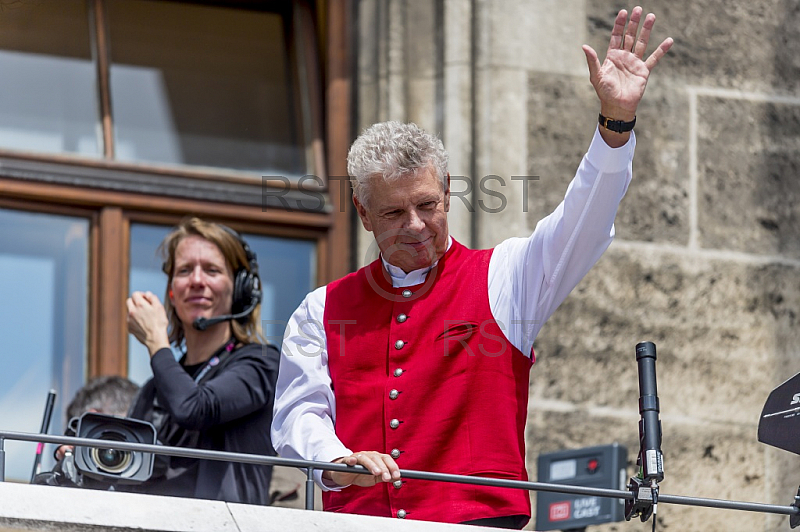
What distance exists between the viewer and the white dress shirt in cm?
420

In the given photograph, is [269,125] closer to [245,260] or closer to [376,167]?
[245,260]

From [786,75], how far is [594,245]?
318 centimetres

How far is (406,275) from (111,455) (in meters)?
1.11

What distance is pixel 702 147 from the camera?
6.91m

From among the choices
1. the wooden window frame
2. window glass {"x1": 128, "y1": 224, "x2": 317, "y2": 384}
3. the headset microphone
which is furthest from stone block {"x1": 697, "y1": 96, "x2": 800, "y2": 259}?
the headset microphone

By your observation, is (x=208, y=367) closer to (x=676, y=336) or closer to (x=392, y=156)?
(x=392, y=156)

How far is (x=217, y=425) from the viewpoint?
5.02 m

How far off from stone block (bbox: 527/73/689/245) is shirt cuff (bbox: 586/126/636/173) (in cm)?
244

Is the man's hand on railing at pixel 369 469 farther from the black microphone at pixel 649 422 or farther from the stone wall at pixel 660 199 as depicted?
the stone wall at pixel 660 199

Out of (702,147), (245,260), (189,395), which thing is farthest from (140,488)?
(702,147)

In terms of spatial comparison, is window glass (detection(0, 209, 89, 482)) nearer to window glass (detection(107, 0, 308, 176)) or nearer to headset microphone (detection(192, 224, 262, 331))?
window glass (detection(107, 0, 308, 176))

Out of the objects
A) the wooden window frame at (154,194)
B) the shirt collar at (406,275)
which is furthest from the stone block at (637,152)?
the shirt collar at (406,275)

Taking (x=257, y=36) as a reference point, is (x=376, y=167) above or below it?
below

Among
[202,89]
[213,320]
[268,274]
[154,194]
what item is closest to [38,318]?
[154,194]
